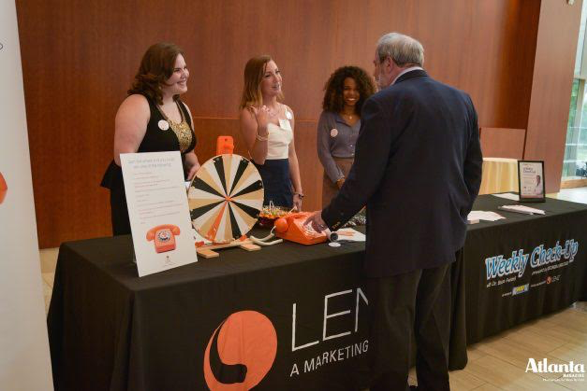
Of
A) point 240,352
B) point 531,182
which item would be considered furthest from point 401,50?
point 531,182

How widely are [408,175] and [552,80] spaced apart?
26.5ft

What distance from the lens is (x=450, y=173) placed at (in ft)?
6.07

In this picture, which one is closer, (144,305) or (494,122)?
(144,305)

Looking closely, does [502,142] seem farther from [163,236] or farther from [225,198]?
[163,236]

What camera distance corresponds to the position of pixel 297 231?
6.71 ft

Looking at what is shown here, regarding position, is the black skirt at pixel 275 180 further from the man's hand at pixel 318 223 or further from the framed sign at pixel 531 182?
Answer: the framed sign at pixel 531 182

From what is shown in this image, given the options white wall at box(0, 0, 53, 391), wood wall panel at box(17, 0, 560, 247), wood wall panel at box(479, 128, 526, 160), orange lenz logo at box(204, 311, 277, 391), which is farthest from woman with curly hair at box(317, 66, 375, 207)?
wood wall panel at box(479, 128, 526, 160)

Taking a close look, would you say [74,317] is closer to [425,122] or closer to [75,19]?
[425,122]

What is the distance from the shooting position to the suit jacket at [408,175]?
175 cm

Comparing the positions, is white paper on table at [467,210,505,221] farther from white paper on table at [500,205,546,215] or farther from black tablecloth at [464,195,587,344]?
white paper on table at [500,205,546,215]

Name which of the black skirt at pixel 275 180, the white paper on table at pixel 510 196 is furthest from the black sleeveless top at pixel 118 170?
the white paper on table at pixel 510 196

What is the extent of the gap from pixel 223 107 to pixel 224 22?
2.62 feet

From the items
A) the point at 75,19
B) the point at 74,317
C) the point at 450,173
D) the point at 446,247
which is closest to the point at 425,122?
the point at 450,173

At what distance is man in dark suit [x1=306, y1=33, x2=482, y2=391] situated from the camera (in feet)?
5.76
